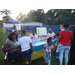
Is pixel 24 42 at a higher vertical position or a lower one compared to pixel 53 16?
lower

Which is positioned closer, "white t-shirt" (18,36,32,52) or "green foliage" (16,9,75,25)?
"white t-shirt" (18,36,32,52)

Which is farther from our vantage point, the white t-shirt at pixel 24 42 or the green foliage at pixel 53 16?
the green foliage at pixel 53 16

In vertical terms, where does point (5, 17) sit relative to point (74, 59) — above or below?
above

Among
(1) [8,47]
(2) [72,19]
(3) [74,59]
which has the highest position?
(2) [72,19]

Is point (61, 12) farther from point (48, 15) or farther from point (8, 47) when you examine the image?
point (8, 47)

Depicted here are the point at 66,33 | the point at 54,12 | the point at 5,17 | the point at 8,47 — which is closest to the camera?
the point at 66,33

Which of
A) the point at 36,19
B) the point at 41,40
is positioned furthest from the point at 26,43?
the point at 36,19

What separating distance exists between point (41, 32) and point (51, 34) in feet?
6.34

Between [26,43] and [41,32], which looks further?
[41,32]

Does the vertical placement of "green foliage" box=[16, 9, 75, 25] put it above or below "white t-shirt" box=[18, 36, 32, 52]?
above

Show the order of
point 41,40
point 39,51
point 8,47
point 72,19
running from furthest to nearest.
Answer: point 72,19, point 41,40, point 39,51, point 8,47

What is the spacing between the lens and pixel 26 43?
8.56 feet

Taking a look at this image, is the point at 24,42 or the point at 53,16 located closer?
the point at 24,42

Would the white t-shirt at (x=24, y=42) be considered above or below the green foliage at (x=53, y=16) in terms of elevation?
below
